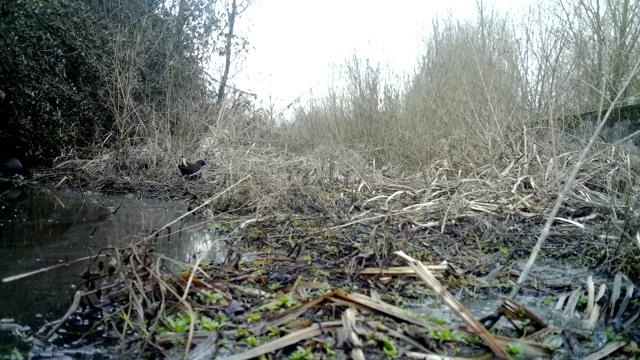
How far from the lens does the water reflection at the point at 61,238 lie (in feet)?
8.07

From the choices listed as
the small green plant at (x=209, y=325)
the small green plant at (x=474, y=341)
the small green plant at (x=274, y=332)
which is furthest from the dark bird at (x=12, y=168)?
the small green plant at (x=474, y=341)

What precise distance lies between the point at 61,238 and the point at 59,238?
0.01m

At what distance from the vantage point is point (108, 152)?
8953 mm

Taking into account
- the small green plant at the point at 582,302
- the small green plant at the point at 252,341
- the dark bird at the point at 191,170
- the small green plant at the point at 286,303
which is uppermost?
the dark bird at the point at 191,170

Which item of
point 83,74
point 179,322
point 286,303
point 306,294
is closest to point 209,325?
point 179,322

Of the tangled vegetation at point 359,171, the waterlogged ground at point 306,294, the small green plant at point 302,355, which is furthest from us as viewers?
the tangled vegetation at point 359,171

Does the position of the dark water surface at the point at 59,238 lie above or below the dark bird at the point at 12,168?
below

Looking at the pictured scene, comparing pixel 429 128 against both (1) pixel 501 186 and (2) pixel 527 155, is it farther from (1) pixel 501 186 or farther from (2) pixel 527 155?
(1) pixel 501 186

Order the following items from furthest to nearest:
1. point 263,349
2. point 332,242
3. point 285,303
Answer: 1. point 332,242
2. point 285,303
3. point 263,349

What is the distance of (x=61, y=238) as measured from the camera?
12.9 ft

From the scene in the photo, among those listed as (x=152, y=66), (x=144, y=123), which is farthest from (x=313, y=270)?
(x=152, y=66)

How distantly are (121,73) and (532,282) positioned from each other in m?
8.80

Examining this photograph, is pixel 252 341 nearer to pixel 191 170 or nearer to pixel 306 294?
pixel 306 294

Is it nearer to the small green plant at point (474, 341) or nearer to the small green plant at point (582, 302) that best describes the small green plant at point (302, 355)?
the small green plant at point (474, 341)
